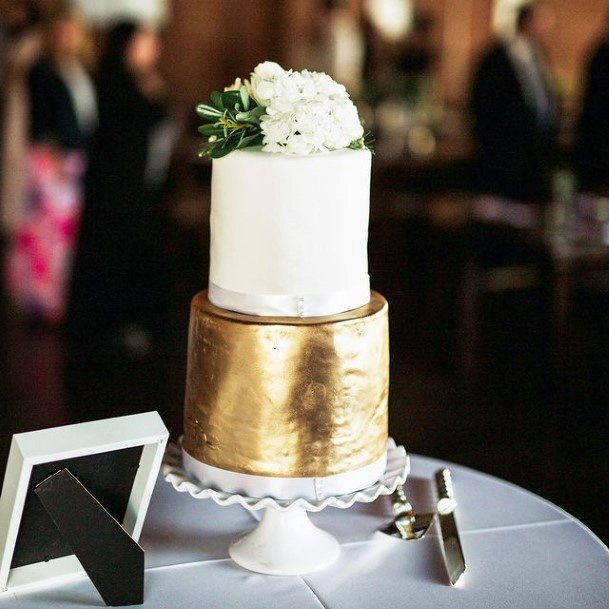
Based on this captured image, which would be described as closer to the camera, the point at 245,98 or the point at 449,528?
the point at 245,98

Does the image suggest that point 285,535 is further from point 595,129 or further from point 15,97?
point 15,97

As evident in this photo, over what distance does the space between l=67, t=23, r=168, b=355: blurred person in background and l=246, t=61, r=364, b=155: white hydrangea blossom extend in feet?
10.2

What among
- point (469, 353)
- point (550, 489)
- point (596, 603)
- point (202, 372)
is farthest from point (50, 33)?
→ point (596, 603)

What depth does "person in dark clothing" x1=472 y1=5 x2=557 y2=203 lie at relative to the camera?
524 centimetres

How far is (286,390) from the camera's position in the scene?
4.45 feet

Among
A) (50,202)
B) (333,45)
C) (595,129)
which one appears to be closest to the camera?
(50,202)

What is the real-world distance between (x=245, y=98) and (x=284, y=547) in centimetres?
64

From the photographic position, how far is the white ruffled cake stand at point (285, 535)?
55.5 inches

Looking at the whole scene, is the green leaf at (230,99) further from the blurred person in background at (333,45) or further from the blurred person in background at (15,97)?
the blurred person in background at (333,45)

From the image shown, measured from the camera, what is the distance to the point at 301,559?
56.9 inches

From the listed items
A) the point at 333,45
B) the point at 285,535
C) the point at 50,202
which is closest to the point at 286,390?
the point at 285,535

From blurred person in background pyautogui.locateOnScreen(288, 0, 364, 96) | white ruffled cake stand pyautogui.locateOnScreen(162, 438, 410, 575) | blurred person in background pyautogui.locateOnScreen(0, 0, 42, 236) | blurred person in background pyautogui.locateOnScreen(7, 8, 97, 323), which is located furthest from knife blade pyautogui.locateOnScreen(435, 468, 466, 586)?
blurred person in background pyautogui.locateOnScreen(288, 0, 364, 96)

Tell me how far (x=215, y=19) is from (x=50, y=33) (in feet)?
8.68

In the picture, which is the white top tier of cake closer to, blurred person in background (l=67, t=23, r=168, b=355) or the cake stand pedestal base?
the cake stand pedestal base
